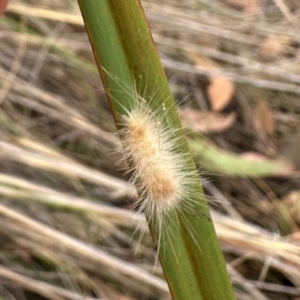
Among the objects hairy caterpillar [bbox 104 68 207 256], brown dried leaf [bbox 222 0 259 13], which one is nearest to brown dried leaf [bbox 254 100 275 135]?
brown dried leaf [bbox 222 0 259 13]

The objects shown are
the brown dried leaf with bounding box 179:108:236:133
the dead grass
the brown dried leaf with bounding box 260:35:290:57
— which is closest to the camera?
the dead grass

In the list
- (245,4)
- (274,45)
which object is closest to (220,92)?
(274,45)

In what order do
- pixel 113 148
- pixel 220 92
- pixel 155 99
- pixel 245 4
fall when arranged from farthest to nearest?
pixel 245 4, pixel 220 92, pixel 113 148, pixel 155 99

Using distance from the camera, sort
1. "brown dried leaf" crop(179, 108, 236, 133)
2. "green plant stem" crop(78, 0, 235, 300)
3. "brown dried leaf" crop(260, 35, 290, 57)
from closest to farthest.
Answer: "green plant stem" crop(78, 0, 235, 300) → "brown dried leaf" crop(179, 108, 236, 133) → "brown dried leaf" crop(260, 35, 290, 57)

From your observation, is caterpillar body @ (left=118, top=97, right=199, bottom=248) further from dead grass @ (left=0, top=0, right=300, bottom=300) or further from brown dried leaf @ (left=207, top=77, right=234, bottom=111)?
brown dried leaf @ (left=207, top=77, right=234, bottom=111)

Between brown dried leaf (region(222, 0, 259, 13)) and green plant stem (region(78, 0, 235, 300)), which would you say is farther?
brown dried leaf (region(222, 0, 259, 13))

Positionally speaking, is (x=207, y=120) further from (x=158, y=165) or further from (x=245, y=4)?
(x=158, y=165)

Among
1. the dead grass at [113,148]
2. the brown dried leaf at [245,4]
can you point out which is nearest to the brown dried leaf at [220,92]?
the dead grass at [113,148]

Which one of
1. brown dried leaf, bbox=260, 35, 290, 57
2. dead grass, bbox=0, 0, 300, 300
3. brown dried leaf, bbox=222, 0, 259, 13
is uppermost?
brown dried leaf, bbox=222, 0, 259, 13
